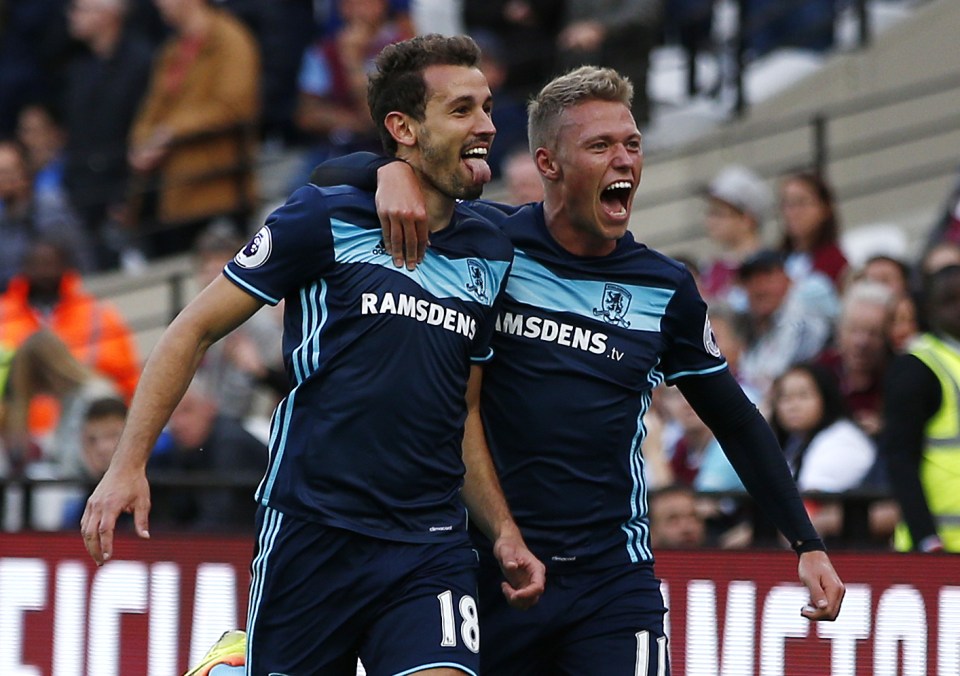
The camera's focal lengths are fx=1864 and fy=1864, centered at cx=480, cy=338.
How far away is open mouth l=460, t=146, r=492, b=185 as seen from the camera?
5023mm

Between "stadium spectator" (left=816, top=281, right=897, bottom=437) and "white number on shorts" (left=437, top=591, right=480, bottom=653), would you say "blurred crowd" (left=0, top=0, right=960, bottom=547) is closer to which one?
"stadium spectator" (left=816, top=281, right=897, bottom=437)

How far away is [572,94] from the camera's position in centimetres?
534

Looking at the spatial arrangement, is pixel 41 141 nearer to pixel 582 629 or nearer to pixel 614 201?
pixel 614 201

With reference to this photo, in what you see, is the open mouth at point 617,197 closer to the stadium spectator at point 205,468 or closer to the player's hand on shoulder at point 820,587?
the player's hand on shoulder at point 820,587

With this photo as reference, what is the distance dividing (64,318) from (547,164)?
612cm

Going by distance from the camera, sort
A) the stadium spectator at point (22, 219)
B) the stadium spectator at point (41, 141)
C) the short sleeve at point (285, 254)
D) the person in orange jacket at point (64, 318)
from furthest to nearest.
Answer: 1. the stadium spectator at point (41, 141)
2. the stadium spectator at point (22, 219)
3. the person in orange jacket at point (64, 318)
4. the short sleeve at point (285, 254)

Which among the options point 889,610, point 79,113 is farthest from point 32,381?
point 889,610

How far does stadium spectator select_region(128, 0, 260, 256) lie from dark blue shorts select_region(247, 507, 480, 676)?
7497 mm

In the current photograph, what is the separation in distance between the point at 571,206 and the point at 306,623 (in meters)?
1.40

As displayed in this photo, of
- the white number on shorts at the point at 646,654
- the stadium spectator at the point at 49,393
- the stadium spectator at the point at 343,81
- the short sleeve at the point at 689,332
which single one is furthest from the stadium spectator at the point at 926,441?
the stadium spectator at the point at 343,81

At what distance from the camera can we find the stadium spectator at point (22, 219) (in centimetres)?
1219

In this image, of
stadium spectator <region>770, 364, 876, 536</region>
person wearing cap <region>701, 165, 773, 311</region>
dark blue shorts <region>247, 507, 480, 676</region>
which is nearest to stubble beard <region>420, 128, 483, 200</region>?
dark blue shorts <region>247, 507, 480, 676</region>

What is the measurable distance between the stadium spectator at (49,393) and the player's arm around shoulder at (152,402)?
4.96m

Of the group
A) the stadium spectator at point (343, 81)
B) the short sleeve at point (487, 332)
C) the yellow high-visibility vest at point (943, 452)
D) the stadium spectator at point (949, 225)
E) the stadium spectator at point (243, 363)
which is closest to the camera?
the short sleeve at point (487, 332)
